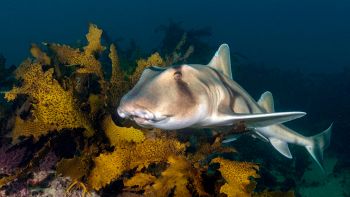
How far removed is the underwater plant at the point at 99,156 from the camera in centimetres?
313

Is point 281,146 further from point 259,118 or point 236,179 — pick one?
point 236,179

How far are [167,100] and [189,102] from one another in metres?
0.29

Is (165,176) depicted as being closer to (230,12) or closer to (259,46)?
(259,46)

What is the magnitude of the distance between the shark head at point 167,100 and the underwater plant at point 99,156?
396 mm

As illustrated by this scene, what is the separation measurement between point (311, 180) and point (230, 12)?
296 ft

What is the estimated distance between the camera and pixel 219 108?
3713 mm

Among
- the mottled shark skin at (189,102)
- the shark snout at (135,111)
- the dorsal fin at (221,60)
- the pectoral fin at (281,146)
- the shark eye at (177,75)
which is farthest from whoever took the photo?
the pectoral fin at (281,146)

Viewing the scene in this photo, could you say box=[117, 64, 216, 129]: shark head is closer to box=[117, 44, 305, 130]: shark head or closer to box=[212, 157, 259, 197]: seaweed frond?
box=[117, 44, 305, 130]: shark head

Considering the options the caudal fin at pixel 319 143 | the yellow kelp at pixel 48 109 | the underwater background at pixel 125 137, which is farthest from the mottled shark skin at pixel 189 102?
the caudal fin at pixel 319 143

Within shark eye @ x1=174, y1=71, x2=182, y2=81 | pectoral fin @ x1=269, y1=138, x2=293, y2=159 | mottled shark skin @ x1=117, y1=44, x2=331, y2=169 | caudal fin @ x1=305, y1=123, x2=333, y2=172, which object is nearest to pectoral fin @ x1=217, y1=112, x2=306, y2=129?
mottled shark skin @ x1=117, y1=44, x2=331, y2=169

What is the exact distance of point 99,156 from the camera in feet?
10.7

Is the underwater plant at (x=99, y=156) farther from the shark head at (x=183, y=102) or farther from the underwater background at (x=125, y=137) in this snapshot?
the shark head at (x=183, y=102)

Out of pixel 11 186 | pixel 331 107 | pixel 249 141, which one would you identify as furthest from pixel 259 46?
pixel 11 186

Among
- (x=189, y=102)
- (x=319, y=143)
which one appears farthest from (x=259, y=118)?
(x=319, y=143)
